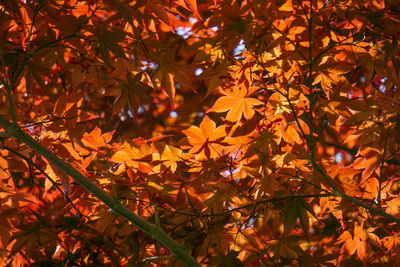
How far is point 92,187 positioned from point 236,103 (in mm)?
429

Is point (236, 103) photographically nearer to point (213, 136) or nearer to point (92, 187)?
point (213, 136)

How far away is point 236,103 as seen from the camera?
1057 millimetres

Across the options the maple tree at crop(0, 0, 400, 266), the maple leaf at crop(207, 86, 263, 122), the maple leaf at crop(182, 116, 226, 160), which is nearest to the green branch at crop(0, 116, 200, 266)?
the maple tree at crop(0, 0, 400, 266)

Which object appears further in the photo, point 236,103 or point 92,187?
point 236,103

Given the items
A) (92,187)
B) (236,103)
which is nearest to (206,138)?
(236,103)

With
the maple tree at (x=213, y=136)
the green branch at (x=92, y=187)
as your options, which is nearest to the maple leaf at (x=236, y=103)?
the maple tree at (x=213, y=136)

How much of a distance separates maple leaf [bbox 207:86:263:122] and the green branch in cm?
34

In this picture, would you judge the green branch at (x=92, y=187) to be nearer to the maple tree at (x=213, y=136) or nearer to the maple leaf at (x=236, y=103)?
the maple tree at (x=213, y=136)

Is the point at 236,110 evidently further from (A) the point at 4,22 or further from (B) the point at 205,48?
(A) the point at 4,22

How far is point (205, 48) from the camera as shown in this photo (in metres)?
1.20

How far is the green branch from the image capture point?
2.79 feet

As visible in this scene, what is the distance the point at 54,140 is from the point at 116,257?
0.40 metres

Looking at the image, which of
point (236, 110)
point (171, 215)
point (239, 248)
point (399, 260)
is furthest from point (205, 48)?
point (399, 260)

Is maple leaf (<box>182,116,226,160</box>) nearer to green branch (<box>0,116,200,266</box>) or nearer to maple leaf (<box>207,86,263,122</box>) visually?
maple leaf (<box>207,86,263,122</box>)
